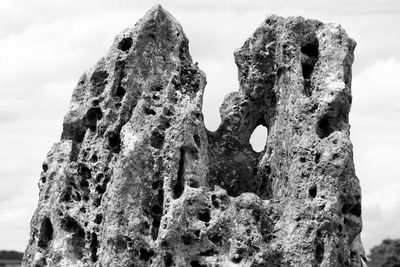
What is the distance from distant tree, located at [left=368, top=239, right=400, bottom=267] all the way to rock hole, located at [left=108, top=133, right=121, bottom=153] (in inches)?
2084

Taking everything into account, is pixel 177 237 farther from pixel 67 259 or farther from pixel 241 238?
pixel 67 259

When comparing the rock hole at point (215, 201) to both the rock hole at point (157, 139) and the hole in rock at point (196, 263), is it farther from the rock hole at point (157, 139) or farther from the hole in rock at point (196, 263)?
the rock hole at point (157, 139)

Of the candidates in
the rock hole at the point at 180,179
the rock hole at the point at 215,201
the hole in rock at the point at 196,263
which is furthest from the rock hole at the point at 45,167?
the hole in rock at the point at 196,263

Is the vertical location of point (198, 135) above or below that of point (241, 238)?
above

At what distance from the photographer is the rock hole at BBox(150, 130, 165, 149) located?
14.7m

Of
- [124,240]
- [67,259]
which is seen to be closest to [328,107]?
[124,240]

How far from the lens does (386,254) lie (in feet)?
220

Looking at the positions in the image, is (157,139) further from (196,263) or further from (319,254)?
(319,254)

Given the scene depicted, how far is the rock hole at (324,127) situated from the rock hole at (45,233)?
5014 millimetres

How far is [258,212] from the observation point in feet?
48.2

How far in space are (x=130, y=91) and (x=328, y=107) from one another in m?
3.45

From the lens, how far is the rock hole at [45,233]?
15.6 meters

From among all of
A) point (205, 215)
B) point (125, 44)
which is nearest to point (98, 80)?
point (125, 44)

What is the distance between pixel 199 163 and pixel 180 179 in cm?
42
